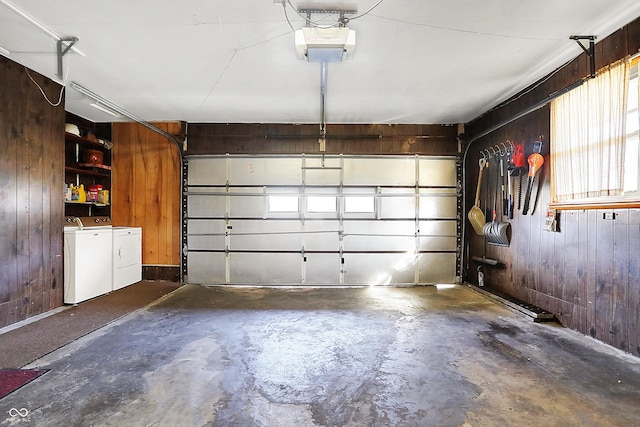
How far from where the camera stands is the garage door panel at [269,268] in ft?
18.8

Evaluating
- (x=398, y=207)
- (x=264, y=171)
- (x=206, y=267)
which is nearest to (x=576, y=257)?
(x=398, y=207)

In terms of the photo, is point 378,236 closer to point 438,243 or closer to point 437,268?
point 438,243

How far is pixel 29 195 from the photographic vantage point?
12.1 feet

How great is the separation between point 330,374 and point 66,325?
2971 mm

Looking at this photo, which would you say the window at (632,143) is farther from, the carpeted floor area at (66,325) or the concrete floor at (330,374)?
the carpeted floor area at (66,325)

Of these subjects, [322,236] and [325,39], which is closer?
[325,39]

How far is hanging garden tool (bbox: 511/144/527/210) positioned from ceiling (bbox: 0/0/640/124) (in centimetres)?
81

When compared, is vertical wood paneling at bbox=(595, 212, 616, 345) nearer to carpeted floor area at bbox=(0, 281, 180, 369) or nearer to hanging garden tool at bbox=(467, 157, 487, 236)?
hanging garden tool at bbox=(467, 157, 487, 236)

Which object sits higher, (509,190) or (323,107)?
(323,107)

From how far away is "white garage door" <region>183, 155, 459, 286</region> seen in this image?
5.72 metres

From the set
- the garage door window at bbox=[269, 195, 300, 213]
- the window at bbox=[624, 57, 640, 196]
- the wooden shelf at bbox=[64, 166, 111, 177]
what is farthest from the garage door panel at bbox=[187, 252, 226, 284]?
the window at bbox=[624, 57, 640, 196]

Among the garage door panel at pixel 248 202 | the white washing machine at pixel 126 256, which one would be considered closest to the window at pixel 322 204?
the garage door panel at pixel 248 202

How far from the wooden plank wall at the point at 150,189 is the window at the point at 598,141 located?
5.65 m

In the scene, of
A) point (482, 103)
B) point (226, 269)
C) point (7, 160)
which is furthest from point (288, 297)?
point (482, 103)
